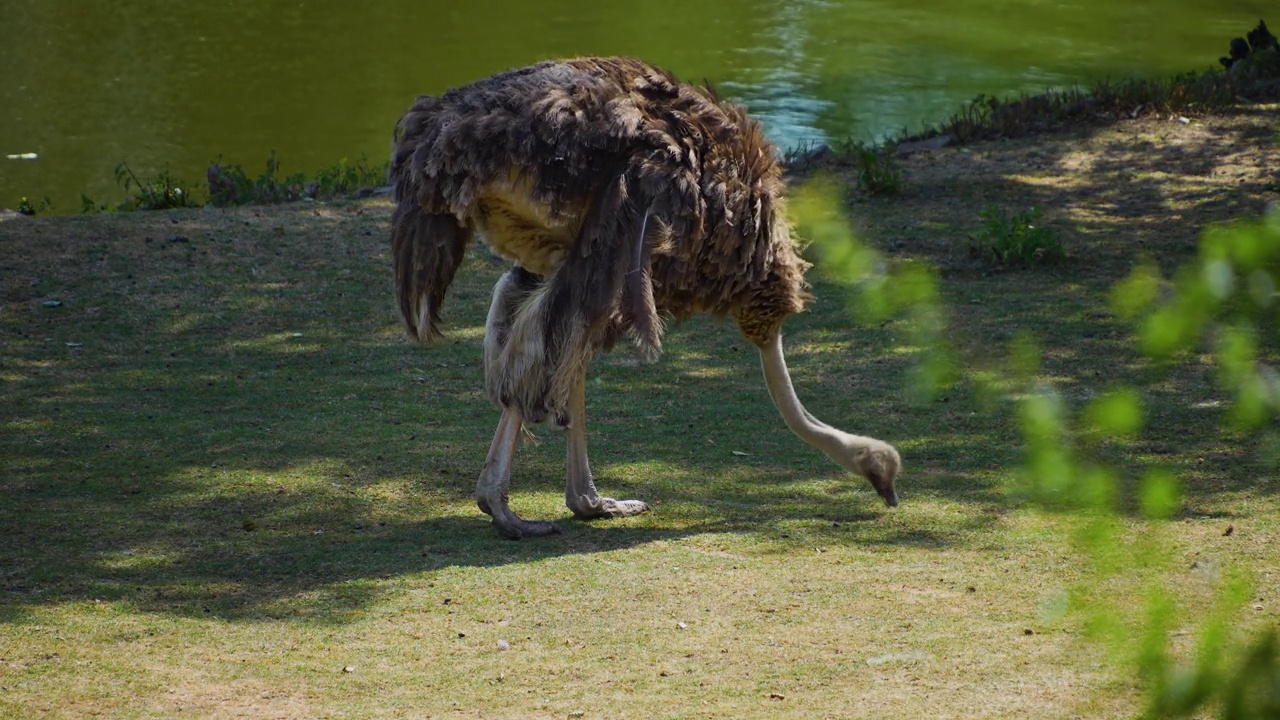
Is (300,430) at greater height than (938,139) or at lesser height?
lesser

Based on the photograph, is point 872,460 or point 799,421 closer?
point 872,460

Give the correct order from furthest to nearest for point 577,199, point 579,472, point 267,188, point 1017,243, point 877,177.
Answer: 1. point 267,188
2. point 877,177
3. point 1017,243
4. point 579,472
5. point 577,199

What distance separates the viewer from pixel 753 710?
410cm

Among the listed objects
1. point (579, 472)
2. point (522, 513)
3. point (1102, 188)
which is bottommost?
point (522, 513)

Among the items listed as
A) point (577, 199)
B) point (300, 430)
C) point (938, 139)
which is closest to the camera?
point (577, 199)

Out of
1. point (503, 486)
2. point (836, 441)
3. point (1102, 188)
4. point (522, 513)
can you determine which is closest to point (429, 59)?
point (1102, 188)

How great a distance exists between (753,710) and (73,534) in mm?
2870

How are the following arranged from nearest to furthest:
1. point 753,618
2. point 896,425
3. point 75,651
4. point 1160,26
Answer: point 75,651 → point 753,618 → point 896,425 → point 1160,26

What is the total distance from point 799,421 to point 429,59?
14673 mm

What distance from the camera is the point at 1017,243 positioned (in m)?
9.97

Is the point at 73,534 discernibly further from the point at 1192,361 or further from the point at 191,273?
the point at 1192,361

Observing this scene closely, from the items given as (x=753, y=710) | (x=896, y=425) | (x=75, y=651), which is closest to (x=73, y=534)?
(x=75, y=651)

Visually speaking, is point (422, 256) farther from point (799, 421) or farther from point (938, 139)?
point (938, 139)

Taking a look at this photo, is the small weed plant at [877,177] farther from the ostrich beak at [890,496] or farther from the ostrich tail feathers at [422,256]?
the ostrich tail feathers at [422,256]
